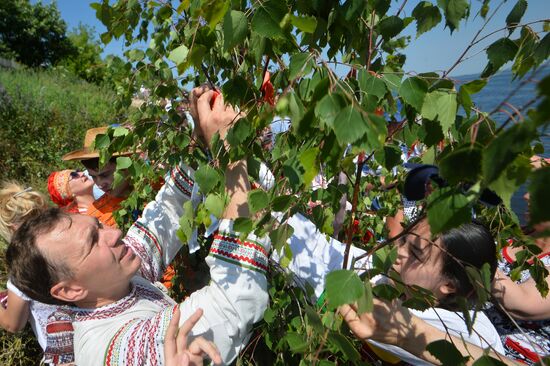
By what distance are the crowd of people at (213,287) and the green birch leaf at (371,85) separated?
29 cm

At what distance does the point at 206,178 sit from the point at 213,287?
1.31 ft

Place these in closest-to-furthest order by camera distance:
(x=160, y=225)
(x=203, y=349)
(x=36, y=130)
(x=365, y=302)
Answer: (x=365, y=302)
(x=203, y=349)
(x=160, y=225)
(x=36, y=130)

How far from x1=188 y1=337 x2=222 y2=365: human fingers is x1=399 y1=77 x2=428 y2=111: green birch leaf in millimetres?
806

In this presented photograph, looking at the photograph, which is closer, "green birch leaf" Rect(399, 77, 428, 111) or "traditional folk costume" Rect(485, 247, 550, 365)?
"green birch leaf" Rect(399, 77, 428, 111)

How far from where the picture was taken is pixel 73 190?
2959mm

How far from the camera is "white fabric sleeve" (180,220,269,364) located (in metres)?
1.09

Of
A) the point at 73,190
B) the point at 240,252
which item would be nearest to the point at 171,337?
the point at 240,252

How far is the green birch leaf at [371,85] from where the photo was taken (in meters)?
0.69

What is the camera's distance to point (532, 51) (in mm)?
740

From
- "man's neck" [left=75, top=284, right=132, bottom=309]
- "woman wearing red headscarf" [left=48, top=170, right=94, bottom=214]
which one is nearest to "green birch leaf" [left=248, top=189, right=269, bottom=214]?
"man's neck" [left=75, top=284, right=132, bottom=309]

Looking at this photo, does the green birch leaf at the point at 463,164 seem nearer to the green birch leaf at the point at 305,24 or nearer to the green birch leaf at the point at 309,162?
the green birch leaf at the point at 309,162

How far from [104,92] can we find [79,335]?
472 inches

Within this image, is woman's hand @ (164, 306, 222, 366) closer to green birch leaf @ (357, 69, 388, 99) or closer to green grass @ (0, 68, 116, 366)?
green birch leaf @ (357, 69, 388, 99)

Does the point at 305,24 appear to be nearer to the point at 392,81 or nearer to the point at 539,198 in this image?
the point at 392,81
